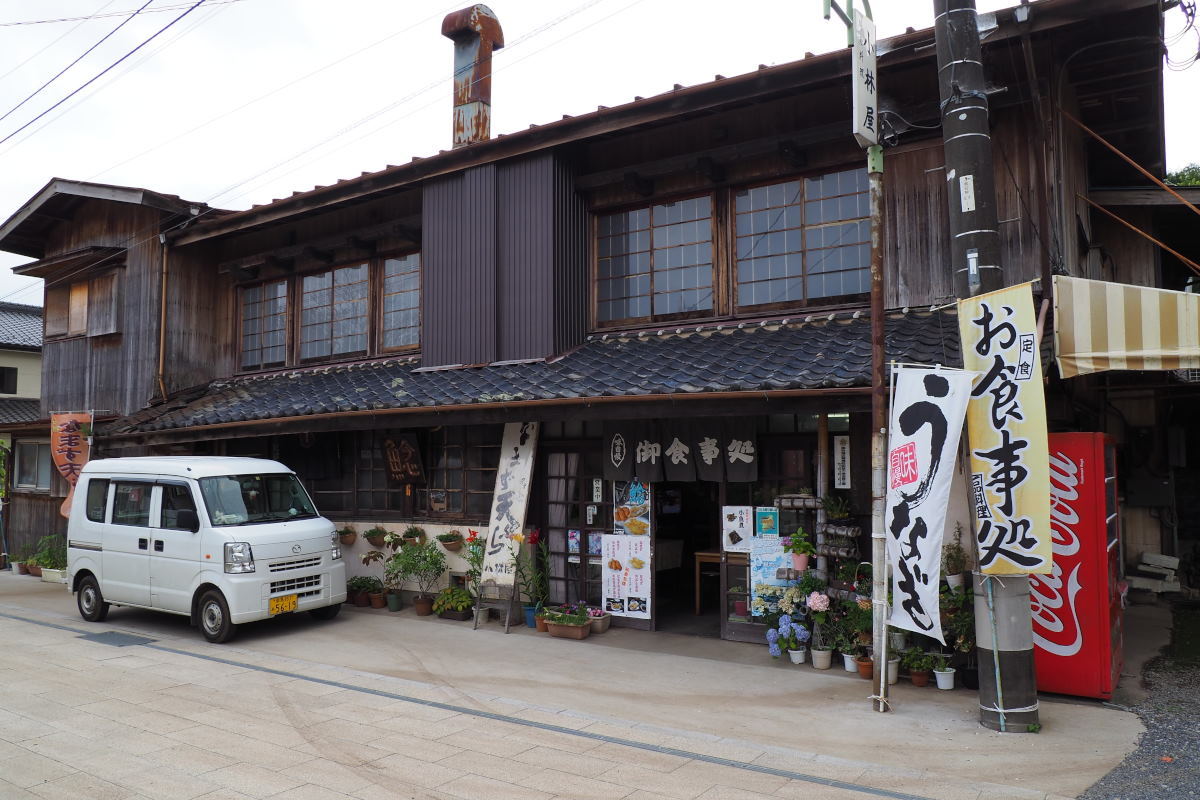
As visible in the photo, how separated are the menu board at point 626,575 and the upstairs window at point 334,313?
6820 millimetres

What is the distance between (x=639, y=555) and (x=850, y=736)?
165 inches

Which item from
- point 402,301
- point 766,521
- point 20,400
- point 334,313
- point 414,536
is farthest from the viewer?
point 20,400

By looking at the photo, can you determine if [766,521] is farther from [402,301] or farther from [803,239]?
[402,301]

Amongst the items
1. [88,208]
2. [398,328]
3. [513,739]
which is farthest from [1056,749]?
[88,208]

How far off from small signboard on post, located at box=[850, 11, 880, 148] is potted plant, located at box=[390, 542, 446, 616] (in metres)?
8.06

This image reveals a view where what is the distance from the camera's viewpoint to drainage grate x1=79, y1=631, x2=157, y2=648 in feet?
33.3

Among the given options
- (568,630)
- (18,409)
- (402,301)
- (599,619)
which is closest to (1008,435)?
(599,619)

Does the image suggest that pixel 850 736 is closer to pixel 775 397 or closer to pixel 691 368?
pixel 775 397

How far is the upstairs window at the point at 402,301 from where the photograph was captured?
13789mm

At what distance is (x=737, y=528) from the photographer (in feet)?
30.9

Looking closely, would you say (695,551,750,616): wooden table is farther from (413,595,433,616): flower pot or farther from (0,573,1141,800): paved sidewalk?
(413,595,433,616): flower pot

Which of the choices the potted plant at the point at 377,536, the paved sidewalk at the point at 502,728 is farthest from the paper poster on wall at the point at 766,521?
the potted plant at the point at 377,536

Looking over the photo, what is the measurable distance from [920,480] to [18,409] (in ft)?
88.9

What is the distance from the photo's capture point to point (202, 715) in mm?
7051
